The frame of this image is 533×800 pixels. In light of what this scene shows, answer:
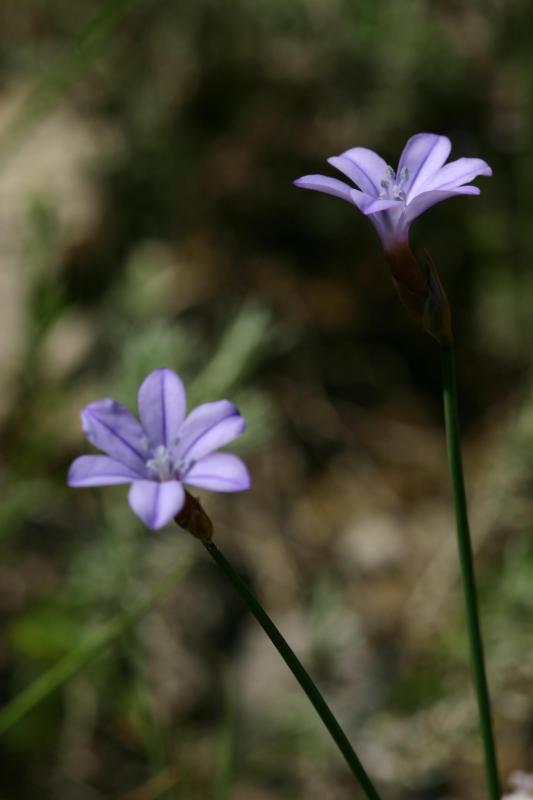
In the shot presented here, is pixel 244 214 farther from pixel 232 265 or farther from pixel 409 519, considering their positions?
pixel 409 519

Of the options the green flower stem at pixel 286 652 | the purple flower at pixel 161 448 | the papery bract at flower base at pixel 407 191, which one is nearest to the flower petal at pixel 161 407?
the purple flower at pixel 161 448

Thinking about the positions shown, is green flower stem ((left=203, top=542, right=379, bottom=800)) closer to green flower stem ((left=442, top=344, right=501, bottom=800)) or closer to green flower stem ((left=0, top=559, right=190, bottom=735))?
green flower stem ((left=442, top=344, right=501, bottom=800))

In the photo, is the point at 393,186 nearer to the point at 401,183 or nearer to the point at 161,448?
the point at 401,183

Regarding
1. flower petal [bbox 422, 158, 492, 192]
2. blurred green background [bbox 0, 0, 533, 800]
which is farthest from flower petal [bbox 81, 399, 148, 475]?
blurred green background [bbox 0, 0, 533, 800]

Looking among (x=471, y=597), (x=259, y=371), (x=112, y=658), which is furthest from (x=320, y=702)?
(x=259, y=371)

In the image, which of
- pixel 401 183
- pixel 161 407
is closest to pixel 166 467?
pixel 161 407

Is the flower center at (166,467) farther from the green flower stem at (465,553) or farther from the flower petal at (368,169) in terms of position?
the flower petal at (368,169)

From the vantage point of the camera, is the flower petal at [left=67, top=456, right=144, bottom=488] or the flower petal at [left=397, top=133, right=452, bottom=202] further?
the flower petal at [left=397, top=133, right=452, bottom=202]
